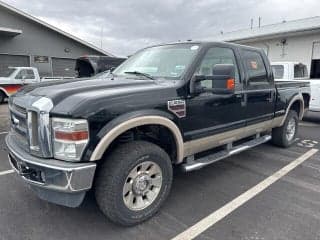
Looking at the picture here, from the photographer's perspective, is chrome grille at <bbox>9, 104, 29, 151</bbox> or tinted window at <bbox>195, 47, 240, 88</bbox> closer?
chrome grille at <bbox>9, 104, 29, 151</bbox>

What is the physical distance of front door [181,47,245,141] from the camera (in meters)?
3.33

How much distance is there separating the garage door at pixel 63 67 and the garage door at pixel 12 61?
185cm

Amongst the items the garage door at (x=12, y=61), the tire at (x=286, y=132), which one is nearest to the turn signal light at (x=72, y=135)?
the tire at (x=286, y=132)

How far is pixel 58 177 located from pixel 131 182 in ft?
2.48

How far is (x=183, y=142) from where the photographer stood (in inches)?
129

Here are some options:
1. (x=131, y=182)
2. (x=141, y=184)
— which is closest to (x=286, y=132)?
(x=141, y=184)

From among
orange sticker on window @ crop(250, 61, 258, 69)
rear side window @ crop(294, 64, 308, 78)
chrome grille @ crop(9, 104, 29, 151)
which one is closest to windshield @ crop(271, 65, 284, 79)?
rear side window @ crop(294, 64, 308, 78)

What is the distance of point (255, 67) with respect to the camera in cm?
461

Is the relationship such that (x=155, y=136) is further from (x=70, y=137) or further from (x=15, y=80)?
(x=15, y=80)

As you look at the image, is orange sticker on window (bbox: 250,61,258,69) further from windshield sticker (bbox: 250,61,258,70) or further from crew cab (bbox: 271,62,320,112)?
crew cab (bbox: 271,62,320,112)

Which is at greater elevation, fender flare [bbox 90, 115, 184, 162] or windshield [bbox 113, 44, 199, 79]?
windshield [bbox 113, 44, 199, 79]

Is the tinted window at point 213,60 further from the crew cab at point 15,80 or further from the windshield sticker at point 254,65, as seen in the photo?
the crew cab at point 15,80

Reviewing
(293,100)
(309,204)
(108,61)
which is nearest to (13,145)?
(309,204)

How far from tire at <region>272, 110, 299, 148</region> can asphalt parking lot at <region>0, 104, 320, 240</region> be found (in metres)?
1.18
